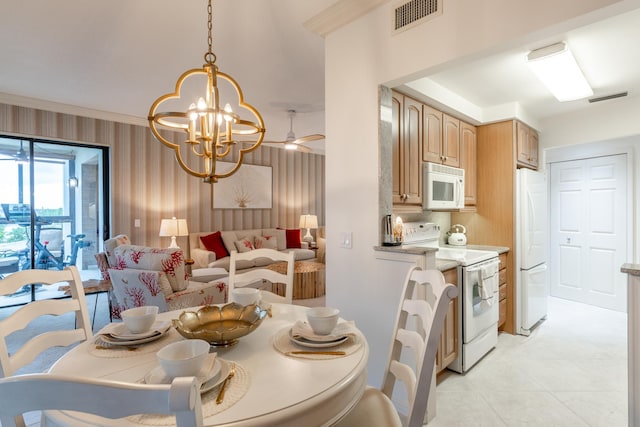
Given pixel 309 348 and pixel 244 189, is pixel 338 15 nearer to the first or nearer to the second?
pixel 309 348

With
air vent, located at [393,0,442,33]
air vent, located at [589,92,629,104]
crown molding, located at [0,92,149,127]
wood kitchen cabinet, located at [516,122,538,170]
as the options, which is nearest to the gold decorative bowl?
air vent, located at [393,0,442,33]

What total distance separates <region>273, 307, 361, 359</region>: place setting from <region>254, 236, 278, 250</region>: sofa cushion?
181 inches

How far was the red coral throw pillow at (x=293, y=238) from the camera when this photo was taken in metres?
6.51

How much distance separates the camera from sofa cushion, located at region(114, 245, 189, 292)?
2.82 metres

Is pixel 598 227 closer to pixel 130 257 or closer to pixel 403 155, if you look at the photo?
pixel 403 155

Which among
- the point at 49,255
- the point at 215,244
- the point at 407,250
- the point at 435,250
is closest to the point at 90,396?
the point at 407,250

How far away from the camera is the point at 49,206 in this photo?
4.63m

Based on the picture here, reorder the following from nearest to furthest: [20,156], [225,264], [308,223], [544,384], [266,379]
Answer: [266,379]
[544,384]
[20,156]
[225,264]
[308,223]

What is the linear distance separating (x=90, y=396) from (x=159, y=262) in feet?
8.24

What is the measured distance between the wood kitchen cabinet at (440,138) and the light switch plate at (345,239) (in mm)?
1081

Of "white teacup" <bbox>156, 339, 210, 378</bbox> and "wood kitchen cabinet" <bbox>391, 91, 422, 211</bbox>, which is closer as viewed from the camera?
"white teacup" <bbox>156, 339, 210, 378</bbox>

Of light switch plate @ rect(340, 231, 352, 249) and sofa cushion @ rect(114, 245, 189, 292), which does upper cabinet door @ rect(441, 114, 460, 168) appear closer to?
light switch plate @ rect(340, 231, 352, 249)

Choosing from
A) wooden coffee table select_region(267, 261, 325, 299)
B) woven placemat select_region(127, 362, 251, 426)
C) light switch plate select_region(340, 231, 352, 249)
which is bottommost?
wooden coffee table select_region(267, 261, 325, 299)

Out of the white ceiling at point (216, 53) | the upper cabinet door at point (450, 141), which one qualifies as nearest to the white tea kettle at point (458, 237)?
the upper cabinet door at point (450, 141)
